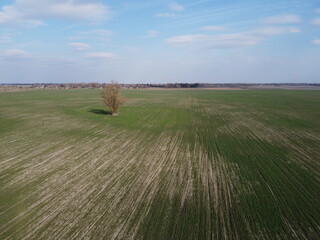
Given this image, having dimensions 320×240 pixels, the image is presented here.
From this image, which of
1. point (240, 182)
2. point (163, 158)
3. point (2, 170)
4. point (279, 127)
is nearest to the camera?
point (240, 182)

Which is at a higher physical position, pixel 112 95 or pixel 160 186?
pixel 112 95

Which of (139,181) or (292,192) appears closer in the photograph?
(292,192)

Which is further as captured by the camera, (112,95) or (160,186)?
(112,95)

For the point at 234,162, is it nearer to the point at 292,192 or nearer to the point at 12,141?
the point at 292,192

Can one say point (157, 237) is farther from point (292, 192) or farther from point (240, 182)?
point (292, 192)

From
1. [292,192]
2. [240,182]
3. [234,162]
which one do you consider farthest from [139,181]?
[292,192]

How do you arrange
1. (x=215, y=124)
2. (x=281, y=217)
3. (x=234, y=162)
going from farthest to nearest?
(x=215, y=124), (x=234, y=162), (x=281, y=217)

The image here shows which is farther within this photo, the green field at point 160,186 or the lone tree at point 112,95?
the lone tree at point 112,95

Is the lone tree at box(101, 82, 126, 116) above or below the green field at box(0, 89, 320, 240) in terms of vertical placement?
above

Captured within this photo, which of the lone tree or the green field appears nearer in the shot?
the green field

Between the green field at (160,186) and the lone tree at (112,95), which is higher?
the lone tree at (112,95)
